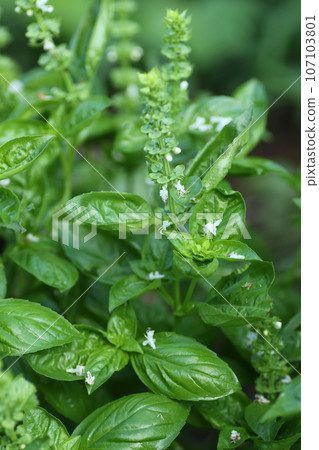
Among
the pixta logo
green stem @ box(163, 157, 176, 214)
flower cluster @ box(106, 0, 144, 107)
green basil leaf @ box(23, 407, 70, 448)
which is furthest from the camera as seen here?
flower cluster @ box(106, 0, 144, 107)

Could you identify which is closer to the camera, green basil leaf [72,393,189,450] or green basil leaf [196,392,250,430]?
green basil leaf [72,393,189,450]

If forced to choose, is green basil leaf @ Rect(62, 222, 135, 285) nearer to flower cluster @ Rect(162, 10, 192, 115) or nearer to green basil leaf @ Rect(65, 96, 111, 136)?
green basil leaf @ Rect(65, 96, 111, 136)

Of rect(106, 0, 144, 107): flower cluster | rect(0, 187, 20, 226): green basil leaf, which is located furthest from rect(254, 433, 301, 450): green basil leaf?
rect(106, 0, 144, 107): flower cluster

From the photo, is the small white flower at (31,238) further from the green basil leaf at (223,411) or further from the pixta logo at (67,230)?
the green basil leaf at (223,411)

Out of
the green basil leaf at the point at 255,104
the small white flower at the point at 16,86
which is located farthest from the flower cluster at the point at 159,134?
the small white flower at the point at 16,86

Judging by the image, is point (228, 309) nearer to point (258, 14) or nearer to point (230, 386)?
point (230, 386)

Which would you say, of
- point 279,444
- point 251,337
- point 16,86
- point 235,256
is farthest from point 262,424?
point 16,86

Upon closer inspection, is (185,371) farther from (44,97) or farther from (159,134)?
(44,97)
